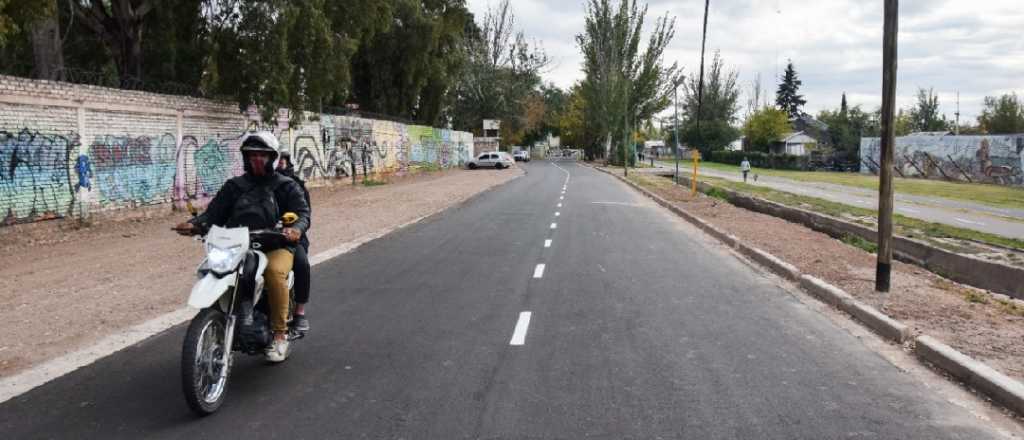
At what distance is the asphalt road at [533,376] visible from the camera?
473 cm

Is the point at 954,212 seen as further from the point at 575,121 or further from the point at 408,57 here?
the point at 575,121

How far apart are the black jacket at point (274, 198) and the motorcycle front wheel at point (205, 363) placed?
2.80 feet

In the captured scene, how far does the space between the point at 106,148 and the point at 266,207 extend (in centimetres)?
1263

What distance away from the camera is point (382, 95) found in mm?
46031

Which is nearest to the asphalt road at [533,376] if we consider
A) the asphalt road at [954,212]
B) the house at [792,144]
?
the asphalt road at [954,212]

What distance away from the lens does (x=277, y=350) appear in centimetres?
591

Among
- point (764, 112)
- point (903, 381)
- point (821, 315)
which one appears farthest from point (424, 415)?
point (764, 112)

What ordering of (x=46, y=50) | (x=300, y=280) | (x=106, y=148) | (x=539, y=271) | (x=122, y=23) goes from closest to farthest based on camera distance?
(x=300, y=280) → (x=539, y=271) → (x=106, y=148) → (x=46, y=50) → (x=122, y=23)

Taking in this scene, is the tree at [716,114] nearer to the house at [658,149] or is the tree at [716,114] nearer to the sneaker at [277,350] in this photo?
the house at [658,149]

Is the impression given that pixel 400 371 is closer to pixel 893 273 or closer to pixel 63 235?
pixel 893 273

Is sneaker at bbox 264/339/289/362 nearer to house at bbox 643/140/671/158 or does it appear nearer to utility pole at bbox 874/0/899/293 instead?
utility pole at bbox 874/0/899/293

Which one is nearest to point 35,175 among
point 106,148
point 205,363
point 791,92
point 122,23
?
point 106,148

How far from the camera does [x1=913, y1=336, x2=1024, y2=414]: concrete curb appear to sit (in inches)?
208

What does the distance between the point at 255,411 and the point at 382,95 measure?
42.3 metres
